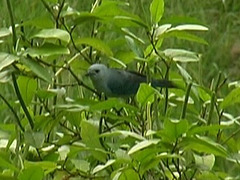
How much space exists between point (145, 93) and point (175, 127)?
10 centimetres

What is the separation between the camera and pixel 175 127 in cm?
114

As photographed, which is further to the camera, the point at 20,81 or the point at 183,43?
the point at 183,43

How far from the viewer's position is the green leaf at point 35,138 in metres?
1.23

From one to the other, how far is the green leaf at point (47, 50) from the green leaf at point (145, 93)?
12 cm

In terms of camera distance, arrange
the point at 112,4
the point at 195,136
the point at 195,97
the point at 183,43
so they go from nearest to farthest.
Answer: the point at 195,136 < the point at 112,4 < the point at 195,97 < the point at 183,43

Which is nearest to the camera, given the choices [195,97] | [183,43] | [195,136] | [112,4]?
[195,136]

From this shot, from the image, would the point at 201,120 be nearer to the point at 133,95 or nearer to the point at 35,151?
the point at 133,95

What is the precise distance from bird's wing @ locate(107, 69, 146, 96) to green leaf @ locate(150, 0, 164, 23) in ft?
0.45

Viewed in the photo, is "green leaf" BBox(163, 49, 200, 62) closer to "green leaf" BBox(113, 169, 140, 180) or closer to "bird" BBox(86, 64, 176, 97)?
"bird" BBox(86, 64, 176, 97)

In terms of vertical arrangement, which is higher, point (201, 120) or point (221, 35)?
point (201, 120)

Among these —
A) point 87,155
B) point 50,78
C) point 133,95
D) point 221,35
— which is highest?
point 50,78

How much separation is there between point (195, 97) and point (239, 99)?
126 mm

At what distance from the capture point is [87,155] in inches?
58.2

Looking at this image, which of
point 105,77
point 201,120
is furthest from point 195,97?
point 105,77
